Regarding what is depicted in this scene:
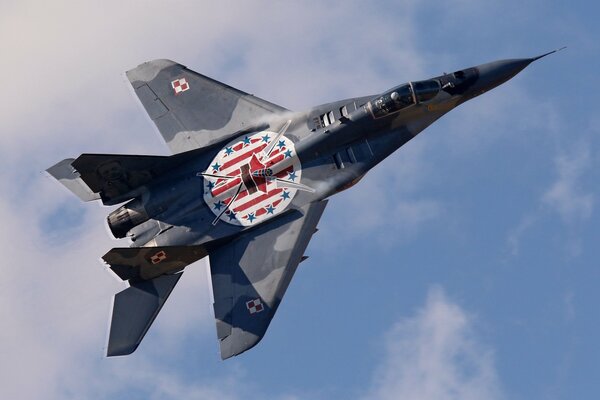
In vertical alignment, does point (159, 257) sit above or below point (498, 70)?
below

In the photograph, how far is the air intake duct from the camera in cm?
4000

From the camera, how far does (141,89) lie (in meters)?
43.3

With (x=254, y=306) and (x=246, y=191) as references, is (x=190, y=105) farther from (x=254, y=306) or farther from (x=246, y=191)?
(x=254, y=306)

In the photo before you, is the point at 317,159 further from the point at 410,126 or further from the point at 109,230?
the point at 109,230

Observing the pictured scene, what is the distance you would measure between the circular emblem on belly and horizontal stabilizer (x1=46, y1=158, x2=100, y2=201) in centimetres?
401

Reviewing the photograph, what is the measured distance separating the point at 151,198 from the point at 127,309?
12.1 feet

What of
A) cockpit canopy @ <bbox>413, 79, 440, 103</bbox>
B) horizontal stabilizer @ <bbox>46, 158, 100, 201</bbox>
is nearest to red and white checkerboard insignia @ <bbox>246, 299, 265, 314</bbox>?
horizontal stabilizer @ <bbox>46, 158, 100, 201</bbox>

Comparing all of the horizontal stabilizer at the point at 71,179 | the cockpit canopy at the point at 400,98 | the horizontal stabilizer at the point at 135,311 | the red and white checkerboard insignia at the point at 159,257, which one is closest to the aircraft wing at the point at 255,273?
the red and white checkerboard insignia at the point at 159,257

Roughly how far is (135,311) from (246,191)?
525 cm

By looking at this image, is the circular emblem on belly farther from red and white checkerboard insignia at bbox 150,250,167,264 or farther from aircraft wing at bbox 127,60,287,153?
red and white checkerboard insignia at bbox 150,250,167,264

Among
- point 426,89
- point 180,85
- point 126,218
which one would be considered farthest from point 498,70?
point 126,218

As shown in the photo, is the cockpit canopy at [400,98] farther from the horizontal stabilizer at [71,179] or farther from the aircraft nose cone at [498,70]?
the horizontal stabilizer at [71,179]

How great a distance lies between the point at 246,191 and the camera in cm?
3981

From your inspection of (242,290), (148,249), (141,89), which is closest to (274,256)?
(242,290)
